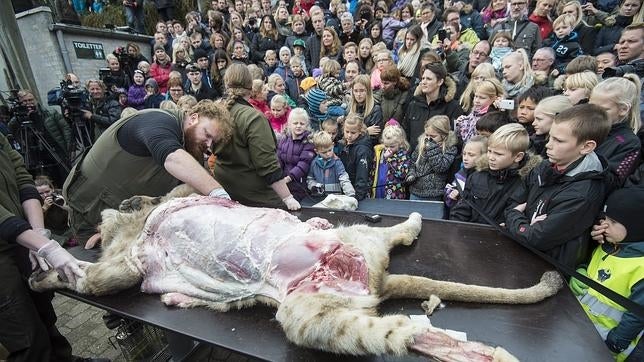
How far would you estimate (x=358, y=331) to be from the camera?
139 centimetres

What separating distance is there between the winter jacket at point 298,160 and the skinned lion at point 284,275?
1933 mm

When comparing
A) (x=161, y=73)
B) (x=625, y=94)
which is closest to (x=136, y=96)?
(x=161, y=73)

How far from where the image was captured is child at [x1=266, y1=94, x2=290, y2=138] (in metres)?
5.21

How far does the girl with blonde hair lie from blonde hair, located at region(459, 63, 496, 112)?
161 centimetres

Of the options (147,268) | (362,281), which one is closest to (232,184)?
(147,268)

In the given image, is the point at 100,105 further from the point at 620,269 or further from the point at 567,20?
the point at 567,20

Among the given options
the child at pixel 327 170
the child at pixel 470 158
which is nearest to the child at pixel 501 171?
the child at pixel 470 158

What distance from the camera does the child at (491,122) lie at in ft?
11.3

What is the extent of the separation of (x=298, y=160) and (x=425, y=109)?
182cm

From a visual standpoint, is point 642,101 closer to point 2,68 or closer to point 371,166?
point 371,166

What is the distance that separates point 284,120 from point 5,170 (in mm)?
3435

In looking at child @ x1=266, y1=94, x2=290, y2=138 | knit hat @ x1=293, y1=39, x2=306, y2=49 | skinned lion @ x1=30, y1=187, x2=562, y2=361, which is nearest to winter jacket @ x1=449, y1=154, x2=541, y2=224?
skinned lion @ x1=30, y1=187, x2=562, y2=361

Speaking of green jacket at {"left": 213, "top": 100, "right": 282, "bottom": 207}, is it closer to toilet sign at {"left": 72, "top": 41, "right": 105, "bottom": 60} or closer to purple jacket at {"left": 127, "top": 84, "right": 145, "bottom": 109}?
purple jacket at {"left": 127, "top": 84, "right": 145, "bottom": 109}

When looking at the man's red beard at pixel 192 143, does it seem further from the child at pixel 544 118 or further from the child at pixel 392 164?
the child at pixel 544 118
